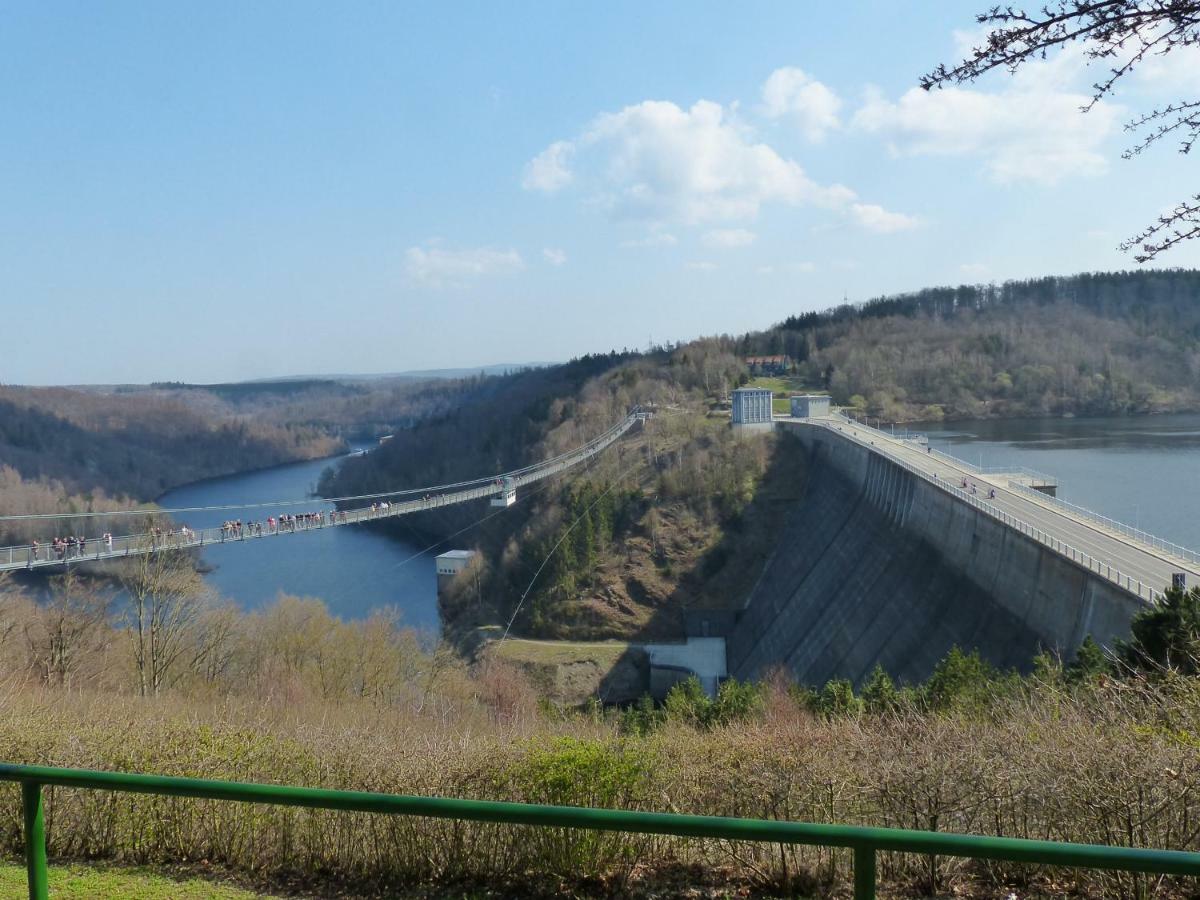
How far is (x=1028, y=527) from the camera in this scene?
19594 mm

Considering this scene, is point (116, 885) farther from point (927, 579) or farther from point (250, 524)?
point (250, 524)

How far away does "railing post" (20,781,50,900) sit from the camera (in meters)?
3.00

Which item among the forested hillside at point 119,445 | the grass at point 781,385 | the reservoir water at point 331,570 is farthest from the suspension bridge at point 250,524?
the forested hillside at point 119,445

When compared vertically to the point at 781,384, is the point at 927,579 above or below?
below

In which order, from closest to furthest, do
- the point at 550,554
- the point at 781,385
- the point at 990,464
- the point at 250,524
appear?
the point at 250,524, the point at 550,554, the point at 990,464, the point at 781,385

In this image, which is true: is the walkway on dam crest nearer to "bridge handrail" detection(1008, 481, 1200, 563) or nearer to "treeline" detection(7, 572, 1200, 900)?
"bridge handrail" detection(1008, 481, 1200, 563)

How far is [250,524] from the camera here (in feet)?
101

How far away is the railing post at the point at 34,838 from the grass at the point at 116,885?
3.45 feet

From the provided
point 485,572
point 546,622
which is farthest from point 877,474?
point 485,572

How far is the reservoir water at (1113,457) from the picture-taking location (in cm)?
3297

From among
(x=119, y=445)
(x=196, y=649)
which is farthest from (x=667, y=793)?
(x=119, y=445)

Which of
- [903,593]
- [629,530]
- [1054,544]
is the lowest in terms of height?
[629,530]

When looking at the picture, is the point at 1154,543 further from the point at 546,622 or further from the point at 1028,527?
the point at 546,622

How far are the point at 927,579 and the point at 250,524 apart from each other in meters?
22.3
